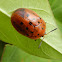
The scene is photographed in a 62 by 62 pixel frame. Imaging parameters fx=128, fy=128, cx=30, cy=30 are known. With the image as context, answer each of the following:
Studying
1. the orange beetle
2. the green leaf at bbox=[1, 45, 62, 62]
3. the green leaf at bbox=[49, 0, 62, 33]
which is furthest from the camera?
the green leaf at bbox=[49, 0, 62, 33]

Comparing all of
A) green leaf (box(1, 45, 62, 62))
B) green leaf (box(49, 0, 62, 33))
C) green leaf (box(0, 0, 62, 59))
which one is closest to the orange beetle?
green leaf (box(0, 0, 62, 59))

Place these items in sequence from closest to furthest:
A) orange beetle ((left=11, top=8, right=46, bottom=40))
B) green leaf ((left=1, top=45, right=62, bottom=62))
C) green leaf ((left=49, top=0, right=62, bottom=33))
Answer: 1. orange beetle ((left=11, top=8, right=46, bottom=40))
2. green leaf ((left=1, top=45, right=62, bottom=62))
3. green leaf ((left=49, top=0, right=62, bottom=33))

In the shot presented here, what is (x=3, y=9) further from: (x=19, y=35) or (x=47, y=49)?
(x=47, y=49)

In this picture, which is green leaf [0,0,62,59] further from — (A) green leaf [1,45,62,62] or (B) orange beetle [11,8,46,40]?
(A) green leaf [1,45,62,62]

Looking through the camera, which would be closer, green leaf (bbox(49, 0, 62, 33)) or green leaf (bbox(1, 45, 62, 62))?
green leaf (bbox(1, 45, 62, 62))

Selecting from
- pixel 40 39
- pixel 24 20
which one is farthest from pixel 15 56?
pixel 24 20

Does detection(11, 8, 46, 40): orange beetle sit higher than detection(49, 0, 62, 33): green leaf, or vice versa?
detection(11, 8, 46, 40): orange beetle

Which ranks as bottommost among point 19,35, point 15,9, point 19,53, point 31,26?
point 19,53

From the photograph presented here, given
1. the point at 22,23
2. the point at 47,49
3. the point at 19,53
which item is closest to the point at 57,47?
the point at 47,49

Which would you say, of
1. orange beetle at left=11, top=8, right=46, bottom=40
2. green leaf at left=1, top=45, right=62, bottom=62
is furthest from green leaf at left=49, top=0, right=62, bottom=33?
orange beetle at left=11, top=8, right=46, bottom=40
